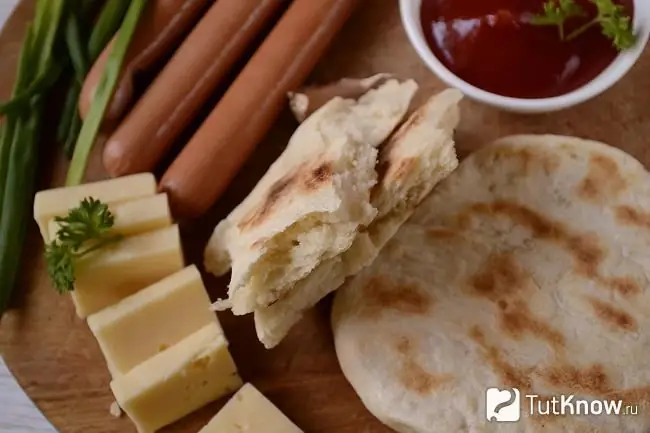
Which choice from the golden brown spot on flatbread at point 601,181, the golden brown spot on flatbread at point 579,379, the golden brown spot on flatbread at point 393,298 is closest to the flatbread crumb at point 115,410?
the golden brown spot on flatbread at point 393,298

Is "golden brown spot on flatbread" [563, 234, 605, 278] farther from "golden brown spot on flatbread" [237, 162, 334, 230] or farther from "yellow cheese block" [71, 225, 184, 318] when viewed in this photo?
"yellow cheese block" [71, 225, 184, 318]

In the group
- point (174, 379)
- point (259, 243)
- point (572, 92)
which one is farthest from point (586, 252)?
point (174, 379)

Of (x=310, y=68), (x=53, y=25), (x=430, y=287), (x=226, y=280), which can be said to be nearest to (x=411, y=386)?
(x=430, y=287)

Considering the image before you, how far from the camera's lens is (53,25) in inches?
92.4

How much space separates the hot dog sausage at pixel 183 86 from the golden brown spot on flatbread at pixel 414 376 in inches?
33.7

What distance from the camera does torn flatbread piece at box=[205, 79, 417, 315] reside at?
6.03 feet

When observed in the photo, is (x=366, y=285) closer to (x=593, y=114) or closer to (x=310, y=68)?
(x=310, y=68)

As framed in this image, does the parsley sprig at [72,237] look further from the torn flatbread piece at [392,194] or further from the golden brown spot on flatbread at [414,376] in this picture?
the golden brown spot on flatbread at [414,376]

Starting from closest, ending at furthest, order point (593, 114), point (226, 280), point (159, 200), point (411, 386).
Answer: point (411, 386), point (159, 200), point (226, 280), point (593, 114)

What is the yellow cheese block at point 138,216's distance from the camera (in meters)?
2.11

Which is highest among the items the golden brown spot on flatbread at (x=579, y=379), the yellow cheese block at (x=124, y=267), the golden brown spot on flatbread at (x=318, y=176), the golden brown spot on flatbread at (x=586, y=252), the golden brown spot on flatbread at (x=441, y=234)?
the golden brown spot on flatbread at (x=318, y=176)

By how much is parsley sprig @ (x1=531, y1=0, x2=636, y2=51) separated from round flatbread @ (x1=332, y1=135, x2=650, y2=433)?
302mm

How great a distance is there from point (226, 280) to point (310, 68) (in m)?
0.66

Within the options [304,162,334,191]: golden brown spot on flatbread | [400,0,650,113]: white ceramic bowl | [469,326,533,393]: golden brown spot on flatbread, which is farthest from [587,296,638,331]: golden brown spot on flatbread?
[304,162,334,191]: golden brown spot on flatbread
